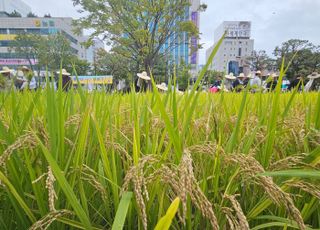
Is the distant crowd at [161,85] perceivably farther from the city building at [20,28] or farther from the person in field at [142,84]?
the city building at [20,28]

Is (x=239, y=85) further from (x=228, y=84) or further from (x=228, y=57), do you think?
(x=228, y=84)

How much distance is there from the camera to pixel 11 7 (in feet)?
231

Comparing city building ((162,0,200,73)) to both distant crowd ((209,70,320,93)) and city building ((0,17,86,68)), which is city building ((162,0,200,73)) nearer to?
distant crowd ((209,70,320,93))

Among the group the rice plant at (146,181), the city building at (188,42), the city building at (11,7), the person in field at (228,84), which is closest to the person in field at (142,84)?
the person in field at (228,84)

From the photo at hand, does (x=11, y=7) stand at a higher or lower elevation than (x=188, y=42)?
higher

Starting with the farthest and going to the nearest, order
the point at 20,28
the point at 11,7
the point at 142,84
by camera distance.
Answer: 1. the point at 11,7
2. the point at 20,28
3. the point at 142,84

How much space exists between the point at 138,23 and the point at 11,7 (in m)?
72.4

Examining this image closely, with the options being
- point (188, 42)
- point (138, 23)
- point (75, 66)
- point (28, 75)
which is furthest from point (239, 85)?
point (188, 42)

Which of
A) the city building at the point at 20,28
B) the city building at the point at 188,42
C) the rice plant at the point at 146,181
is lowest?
the rice plant at the point at 146,181

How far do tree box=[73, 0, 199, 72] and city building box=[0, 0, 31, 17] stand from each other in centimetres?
5822

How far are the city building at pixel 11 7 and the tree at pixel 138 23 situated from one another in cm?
5822

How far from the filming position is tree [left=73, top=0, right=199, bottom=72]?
1498 centimetres

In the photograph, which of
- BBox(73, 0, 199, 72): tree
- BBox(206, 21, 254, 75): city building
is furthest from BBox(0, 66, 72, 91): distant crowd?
BBox(73, 0, 199, 72): tree

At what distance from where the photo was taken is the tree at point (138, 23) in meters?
15.0
